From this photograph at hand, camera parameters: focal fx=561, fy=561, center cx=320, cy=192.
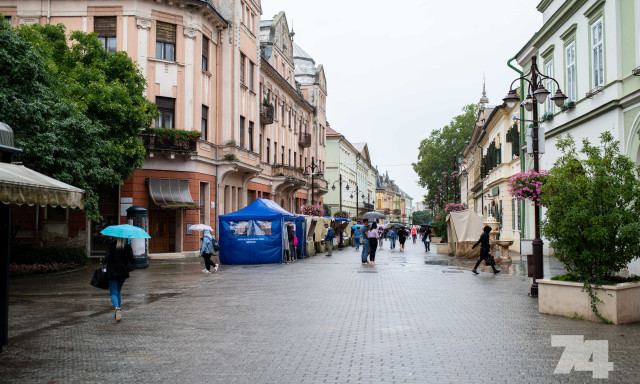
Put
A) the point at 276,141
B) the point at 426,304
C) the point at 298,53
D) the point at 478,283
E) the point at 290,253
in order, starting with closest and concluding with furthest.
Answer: the point at 426,304, the point at 478,283, the point at 290,253, the point at 276,141, the point at 298,53

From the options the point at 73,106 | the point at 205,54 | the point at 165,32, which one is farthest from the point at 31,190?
the point at 205,54

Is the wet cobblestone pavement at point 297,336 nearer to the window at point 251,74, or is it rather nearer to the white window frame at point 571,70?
the white window frame at point 571,70

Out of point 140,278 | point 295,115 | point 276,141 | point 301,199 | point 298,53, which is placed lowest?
point 140,278

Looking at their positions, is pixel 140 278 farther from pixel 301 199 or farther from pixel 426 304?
pixel 301 199

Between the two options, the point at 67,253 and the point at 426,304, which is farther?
the point at 67,253

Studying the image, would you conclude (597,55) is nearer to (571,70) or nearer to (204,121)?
(571,70)

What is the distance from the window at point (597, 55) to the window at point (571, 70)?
1.97 metres

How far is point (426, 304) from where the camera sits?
39.8 ft

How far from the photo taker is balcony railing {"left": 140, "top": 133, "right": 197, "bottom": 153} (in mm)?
27312

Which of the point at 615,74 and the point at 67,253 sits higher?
the point at 615,74

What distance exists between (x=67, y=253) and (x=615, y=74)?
20.0 m

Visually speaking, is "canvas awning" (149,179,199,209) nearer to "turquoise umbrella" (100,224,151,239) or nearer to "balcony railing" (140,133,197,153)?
"balcony railing" (140,133,197,153)

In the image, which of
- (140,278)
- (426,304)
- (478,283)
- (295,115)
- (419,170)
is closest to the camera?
(426,304)

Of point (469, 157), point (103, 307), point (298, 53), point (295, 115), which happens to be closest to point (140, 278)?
point (103, 307)
